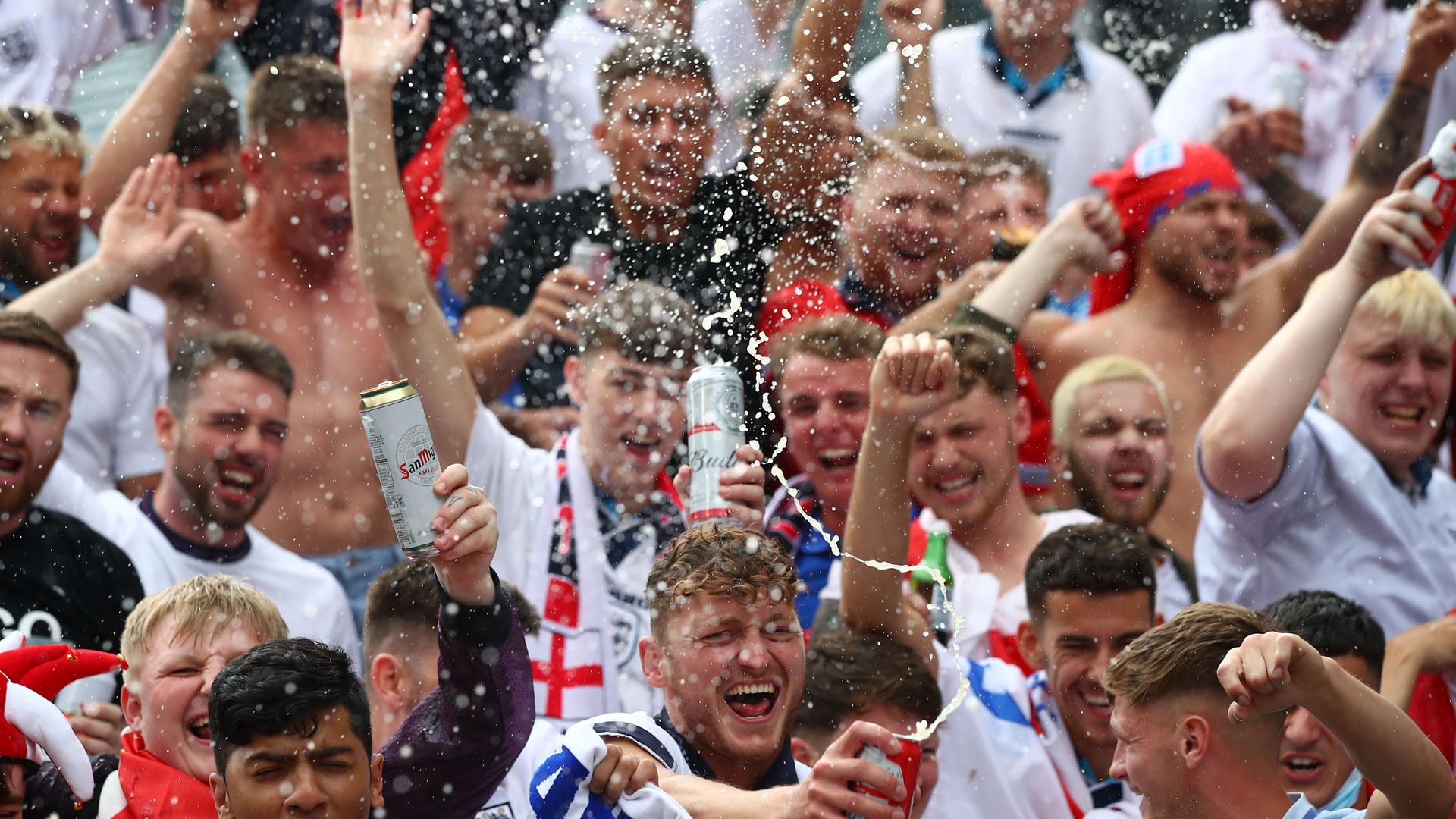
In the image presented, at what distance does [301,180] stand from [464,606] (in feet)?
10.4

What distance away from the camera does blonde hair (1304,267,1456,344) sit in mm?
5453

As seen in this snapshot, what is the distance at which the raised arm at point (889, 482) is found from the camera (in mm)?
4285

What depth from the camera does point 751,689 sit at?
369 cm

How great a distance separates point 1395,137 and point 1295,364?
87.8 inches

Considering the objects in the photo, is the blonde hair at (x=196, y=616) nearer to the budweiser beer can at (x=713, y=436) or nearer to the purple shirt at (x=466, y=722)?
the purple shirt at (x=466, y=722)

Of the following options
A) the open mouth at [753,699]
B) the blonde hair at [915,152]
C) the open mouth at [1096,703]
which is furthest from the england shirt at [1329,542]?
the open mouth at [753,699]

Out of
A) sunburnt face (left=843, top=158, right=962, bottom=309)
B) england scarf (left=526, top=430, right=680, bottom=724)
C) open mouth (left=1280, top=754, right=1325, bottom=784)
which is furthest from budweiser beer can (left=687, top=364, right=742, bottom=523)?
sunburnt face (left=843, top=158, right=962, bottom=309)

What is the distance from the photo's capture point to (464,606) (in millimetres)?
3385

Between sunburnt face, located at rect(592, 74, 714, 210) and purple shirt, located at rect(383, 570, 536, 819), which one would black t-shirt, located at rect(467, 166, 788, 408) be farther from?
purple shirt, located at rect(383, 570, 536, 819)

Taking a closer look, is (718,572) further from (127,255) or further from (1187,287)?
(1187,287)

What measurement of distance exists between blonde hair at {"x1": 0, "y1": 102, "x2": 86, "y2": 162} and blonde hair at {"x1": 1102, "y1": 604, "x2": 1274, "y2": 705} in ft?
13.6

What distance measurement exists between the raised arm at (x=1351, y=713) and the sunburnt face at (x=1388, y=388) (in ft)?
7.31

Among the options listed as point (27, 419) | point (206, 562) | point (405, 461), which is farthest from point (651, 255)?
point (405, 461)

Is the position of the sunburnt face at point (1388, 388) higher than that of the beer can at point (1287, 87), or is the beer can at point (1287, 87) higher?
the beer can at point (1287, 87)
